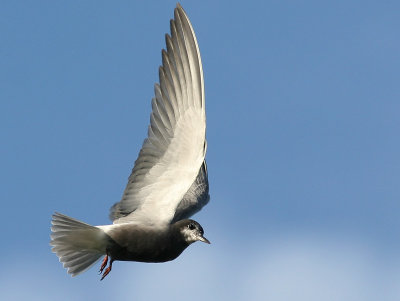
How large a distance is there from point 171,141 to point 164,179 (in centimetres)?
59

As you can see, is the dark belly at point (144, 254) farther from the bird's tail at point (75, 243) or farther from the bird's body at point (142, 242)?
the bird's tail at point (75, 243)

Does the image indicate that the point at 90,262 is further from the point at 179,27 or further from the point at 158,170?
the point at 179,27

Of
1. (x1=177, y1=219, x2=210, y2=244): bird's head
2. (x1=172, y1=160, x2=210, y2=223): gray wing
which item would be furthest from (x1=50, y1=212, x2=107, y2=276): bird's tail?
(x1=172, y1=160, x2=210, y2=223): gray wing

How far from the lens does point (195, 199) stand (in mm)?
14453

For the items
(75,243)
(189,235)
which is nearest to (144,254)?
(189,235)

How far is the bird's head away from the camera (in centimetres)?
1308

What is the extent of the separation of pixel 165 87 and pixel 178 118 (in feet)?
1.70

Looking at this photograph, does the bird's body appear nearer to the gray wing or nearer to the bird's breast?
the bird's breast

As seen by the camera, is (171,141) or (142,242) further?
(171,141)

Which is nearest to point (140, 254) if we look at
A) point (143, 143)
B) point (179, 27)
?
point (143, 143)

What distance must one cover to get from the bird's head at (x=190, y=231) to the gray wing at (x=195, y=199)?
599mm

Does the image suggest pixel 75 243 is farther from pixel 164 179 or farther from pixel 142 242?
pixel 164 179

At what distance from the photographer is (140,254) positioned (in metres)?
12.9

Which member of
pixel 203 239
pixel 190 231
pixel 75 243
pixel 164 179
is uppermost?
pixel 164 179
